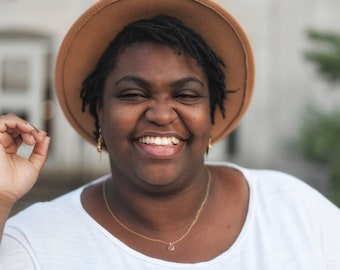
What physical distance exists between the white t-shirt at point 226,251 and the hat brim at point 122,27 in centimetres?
50

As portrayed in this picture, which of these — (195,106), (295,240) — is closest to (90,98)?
(195,106)

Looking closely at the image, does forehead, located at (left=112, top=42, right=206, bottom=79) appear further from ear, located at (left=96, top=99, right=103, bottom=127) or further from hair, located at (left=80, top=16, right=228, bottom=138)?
ear, located at (left=96, top=99, right=103, bottom=127)

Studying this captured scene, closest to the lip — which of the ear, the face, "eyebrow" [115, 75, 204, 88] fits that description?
the face

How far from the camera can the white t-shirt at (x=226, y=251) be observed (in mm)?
1915

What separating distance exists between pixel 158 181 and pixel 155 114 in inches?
9.7

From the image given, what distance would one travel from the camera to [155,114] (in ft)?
6.48

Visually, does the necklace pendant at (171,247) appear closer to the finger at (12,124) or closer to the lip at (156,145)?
the lip at (156,145)

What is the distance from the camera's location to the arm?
186cm

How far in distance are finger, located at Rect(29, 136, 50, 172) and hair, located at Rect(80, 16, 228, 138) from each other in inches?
12.7

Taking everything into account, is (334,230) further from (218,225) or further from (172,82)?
(172,82)

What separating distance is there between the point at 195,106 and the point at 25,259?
2.55 feet

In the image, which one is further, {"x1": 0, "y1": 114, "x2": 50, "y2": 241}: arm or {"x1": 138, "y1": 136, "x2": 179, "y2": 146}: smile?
{"x1": 138, "y1": 136, "x2": 179, "y2": 146}: smile

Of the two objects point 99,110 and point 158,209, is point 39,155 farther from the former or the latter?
point 158,209

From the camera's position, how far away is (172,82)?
201cm
